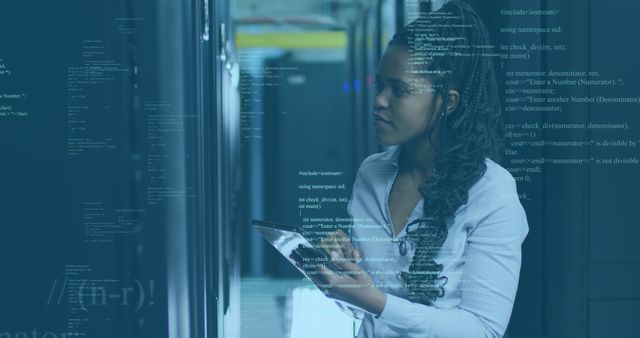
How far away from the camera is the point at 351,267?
2.00 meters

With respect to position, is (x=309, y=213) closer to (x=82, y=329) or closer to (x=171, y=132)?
(x=171, y=132)

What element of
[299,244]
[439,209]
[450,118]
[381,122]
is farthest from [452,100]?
[299,244]

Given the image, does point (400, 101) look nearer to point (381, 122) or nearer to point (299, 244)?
point (381, 122)

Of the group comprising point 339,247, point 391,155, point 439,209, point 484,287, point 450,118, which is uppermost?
point 450,118

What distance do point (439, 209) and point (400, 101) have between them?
12.7 inches

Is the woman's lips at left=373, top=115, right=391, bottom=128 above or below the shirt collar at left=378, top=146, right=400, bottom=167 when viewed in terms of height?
above

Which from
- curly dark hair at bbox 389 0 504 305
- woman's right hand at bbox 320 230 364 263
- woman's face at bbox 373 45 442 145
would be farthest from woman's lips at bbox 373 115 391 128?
woman's right hand at bbox 320 230 364 263

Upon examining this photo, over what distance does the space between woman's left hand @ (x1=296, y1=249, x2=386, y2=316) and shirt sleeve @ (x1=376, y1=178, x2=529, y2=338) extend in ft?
0.12

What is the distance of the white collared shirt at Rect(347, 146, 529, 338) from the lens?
1.95 metres

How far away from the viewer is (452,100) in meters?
1.97

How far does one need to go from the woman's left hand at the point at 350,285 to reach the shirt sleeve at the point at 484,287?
0.04 metres

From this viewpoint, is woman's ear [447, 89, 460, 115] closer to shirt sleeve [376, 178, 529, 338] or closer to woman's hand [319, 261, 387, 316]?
shirt sleeve [376, 178, 529, 338]

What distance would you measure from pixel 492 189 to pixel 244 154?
705 millimetres

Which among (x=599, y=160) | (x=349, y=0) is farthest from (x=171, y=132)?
(x=599, y=160)
